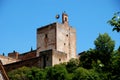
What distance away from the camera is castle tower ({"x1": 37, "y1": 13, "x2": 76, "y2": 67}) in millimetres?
63062

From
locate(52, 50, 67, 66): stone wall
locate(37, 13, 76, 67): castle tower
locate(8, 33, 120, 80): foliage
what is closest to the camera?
locate(8, 33, 120, 80): foliage

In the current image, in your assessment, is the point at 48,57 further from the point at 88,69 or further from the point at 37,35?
the point at 37,35

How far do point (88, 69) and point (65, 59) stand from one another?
22.9 ft

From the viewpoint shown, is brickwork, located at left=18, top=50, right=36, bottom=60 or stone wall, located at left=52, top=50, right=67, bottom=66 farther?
brickwork, located at left=18, top=50, right=36, bottom=60

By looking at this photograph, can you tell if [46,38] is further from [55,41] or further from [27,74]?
[27,74]

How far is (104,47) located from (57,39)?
10.1 m

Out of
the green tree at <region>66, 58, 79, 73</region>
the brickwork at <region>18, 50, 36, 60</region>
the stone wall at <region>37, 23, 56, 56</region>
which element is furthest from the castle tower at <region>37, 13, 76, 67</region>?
the green tree at <region>66, 58, 79, 73</region>

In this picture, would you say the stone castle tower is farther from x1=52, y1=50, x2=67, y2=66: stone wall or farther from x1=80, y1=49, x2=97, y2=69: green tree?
x1=80, y1=49, x2=97, y2=69: green tree

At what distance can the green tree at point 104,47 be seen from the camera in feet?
172

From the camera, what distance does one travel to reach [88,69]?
50906 mm

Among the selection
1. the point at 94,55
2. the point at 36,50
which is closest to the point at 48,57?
the point at 94,55

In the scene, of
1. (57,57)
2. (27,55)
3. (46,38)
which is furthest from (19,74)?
(27,55)

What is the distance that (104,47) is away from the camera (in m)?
54.4

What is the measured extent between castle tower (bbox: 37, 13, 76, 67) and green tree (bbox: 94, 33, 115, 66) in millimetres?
7623
